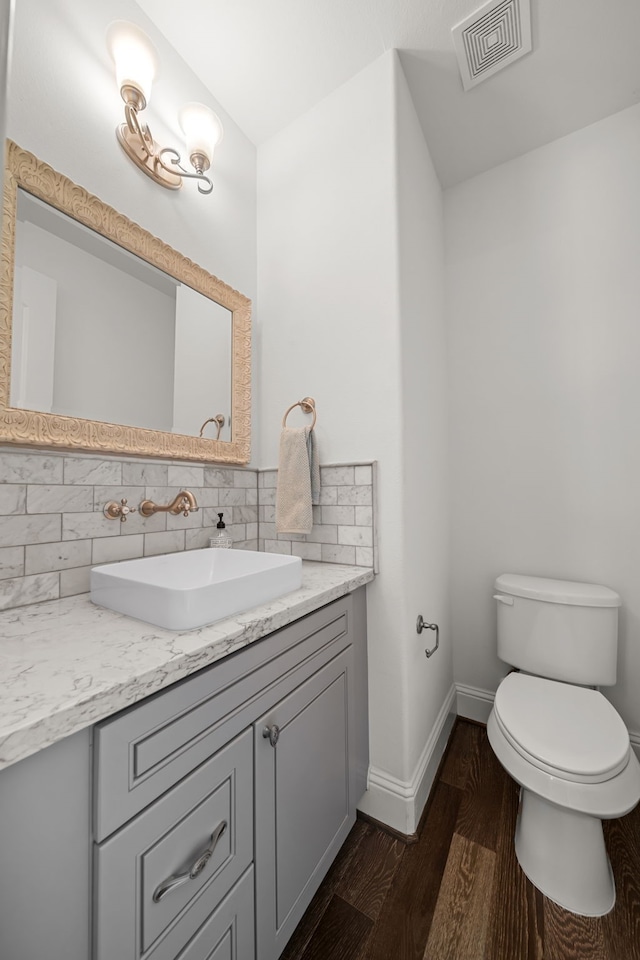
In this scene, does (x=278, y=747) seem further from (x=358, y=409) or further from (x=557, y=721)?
(x=358, y=409)

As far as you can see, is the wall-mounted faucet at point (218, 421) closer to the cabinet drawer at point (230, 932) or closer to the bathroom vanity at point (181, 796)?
the bathroom vanity at point (181, 796)

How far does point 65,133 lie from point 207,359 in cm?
70

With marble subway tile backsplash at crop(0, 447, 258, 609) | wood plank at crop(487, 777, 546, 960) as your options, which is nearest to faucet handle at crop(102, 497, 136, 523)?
marble subway tile backsplash at crop(0, 447, 258, 609)

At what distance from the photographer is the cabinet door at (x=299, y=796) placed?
0.81 m

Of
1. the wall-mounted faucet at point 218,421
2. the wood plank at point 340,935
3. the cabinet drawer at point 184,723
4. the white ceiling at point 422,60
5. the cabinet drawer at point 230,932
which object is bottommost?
the wood plank at point 340,935

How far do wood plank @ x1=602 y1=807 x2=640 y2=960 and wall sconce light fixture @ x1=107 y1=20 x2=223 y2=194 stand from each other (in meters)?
2.45

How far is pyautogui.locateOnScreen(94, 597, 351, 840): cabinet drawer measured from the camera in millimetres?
550

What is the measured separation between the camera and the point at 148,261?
128 centimetres

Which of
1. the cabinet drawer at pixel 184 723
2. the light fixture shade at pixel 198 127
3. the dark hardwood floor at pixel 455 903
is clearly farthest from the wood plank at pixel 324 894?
the light fixture shade at pixel 198 127

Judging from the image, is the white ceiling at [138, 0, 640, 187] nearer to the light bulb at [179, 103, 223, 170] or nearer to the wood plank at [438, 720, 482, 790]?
the light bulb at [179, 103, 223, 170]

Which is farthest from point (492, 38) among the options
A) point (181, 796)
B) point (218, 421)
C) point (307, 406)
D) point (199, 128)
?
point (181, 796)

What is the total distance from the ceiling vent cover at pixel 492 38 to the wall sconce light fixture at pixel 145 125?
2.98 ft

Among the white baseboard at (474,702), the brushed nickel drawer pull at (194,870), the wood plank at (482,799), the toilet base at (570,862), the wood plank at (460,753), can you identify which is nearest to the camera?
the brushed nickel drawer pull at (194,870)

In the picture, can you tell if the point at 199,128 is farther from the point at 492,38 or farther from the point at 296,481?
the point at 296,481
